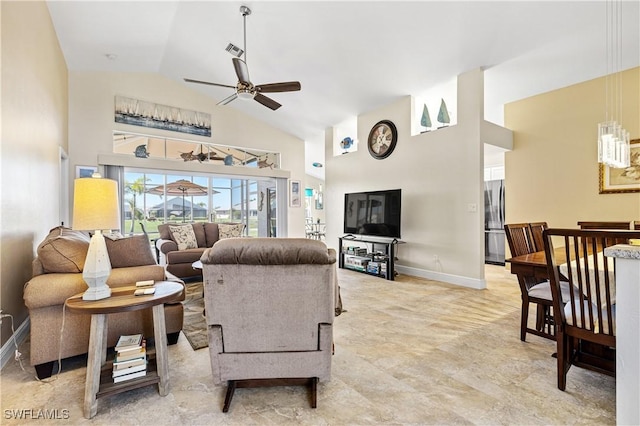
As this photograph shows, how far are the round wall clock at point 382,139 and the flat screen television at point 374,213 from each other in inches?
32.1

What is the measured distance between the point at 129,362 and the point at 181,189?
5.35 metres

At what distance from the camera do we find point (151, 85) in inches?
239

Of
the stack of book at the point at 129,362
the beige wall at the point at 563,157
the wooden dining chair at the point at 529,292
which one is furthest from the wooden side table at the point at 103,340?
the beige wall at the point at 563,157

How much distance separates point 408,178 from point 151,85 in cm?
533

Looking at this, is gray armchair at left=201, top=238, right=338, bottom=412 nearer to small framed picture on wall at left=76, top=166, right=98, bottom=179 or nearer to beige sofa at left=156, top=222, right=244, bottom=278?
beige sofa at left=156, top=222, right=244, bottom=278

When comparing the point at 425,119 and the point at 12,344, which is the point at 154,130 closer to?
the point at 12,344

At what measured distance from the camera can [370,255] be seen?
532cm

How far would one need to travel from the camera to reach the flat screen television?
5.01 meters

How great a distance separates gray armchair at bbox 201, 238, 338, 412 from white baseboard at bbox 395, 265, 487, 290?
330 cm

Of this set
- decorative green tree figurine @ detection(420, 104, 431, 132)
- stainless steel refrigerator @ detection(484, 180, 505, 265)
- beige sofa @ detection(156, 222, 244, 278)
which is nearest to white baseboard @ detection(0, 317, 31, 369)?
beige sofa @ detection(156, 222, 244, 278)

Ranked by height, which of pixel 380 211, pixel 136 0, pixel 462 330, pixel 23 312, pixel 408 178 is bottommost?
pixel 462 330

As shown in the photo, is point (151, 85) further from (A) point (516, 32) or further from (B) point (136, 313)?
(A) point (516, 32)

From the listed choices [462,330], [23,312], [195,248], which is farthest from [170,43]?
[462,330]

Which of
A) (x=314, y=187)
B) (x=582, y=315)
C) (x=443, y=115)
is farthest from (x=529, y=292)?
(x=314, y=187)
